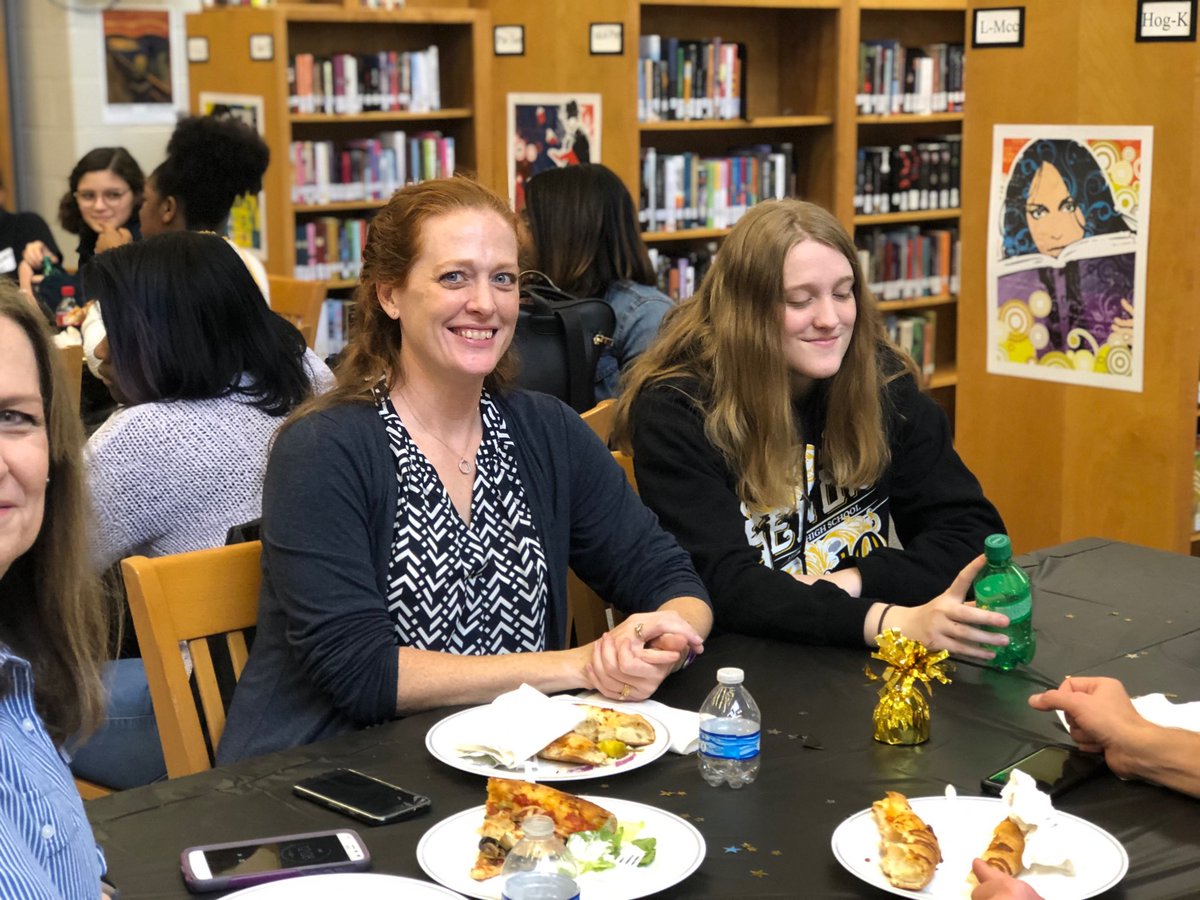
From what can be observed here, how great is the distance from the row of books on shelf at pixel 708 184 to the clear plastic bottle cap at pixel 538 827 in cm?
471

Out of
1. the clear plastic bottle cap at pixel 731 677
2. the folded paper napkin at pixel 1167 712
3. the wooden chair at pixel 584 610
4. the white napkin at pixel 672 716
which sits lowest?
the wooden chair at pixel 584 610

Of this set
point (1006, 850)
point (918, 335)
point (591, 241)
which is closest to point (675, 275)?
point (918, 335)

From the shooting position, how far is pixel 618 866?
56.0 inches

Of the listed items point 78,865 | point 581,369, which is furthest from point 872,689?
point 581,369

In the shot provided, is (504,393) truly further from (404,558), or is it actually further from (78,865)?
(78,865)

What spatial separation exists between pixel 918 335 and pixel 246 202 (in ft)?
10.2

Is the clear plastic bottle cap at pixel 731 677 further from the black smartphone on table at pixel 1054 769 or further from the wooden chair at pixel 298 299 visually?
the wooden chair at pixel 298 299

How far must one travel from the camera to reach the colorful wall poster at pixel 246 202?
228 inches

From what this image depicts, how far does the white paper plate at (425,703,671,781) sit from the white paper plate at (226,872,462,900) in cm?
27

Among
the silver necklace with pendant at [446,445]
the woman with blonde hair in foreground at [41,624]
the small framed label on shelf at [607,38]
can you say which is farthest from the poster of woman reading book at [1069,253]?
the woman with blonde hair in foreground at [41,624]

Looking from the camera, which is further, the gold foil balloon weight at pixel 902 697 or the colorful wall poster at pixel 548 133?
the colorful wall poster at pixel 548 133

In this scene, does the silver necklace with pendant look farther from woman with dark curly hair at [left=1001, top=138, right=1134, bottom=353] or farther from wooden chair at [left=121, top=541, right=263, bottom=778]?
woman with dark curly hair at [left=1001, top=138, right=1134, bottom=353]

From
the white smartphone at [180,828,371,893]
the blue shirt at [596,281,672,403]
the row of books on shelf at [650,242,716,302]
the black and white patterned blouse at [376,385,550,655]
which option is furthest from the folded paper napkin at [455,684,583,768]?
the row of books on shelf at [650,242,716,302]

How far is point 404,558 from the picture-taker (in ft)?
6.74
